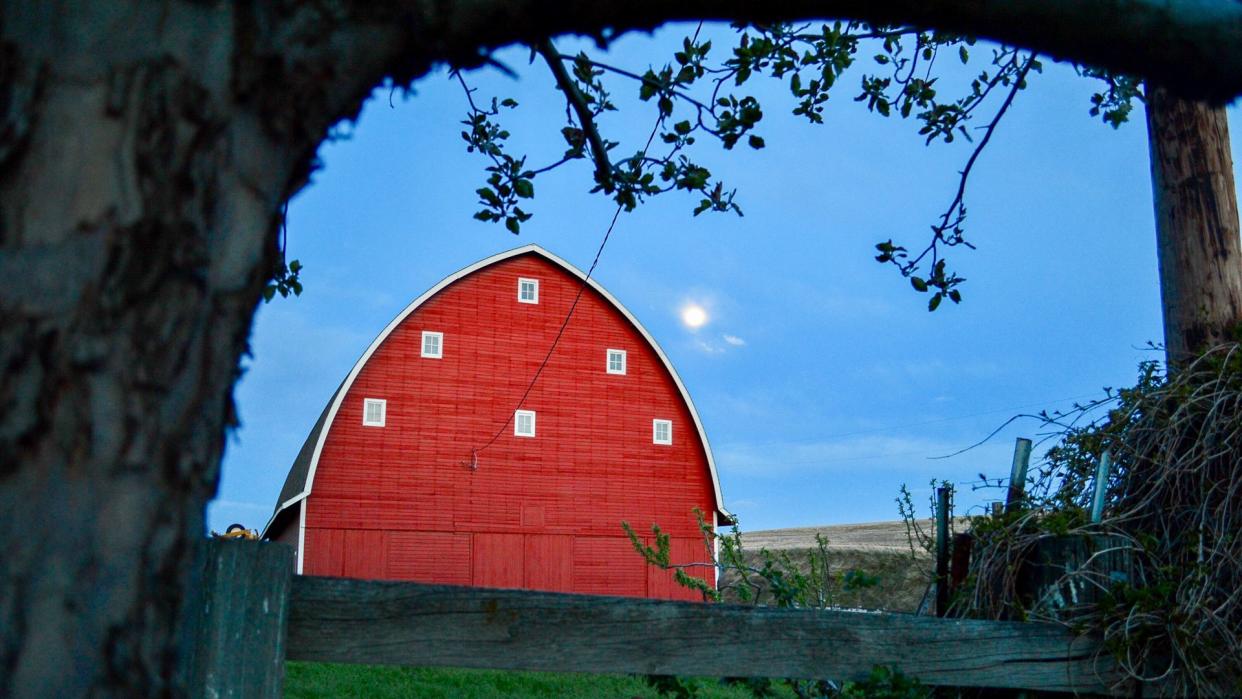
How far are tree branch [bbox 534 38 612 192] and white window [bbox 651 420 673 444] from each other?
19027mm

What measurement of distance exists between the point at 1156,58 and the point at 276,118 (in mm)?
1551

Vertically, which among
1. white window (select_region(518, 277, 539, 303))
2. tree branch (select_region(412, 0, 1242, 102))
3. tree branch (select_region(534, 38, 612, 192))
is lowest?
tree branch (select_region(412, 0, 1242, 102))

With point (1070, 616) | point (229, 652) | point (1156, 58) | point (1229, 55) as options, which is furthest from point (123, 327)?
point (1070, 616)

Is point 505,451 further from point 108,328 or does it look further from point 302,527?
point 108,328

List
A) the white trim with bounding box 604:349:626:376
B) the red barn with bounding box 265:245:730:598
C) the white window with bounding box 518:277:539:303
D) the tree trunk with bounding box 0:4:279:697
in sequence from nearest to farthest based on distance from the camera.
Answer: the tree trunk with bounding box 0:4:279:697
the red barn with bounding box 265:245:730:598
the white window with bounding box 518:277:539:303
the white trim with bounding box 604:349:626:376

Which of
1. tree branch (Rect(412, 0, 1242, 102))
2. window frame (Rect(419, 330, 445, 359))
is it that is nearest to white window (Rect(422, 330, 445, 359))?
window frame (Rect(419, 330, 445, 359))

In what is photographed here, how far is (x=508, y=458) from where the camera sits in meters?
21.4

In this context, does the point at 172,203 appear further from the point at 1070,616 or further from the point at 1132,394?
the point at 1132,394

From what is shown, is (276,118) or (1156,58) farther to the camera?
(1156,58)

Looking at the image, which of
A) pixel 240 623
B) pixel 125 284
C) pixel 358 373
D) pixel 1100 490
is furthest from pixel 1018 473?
pixel 358 373

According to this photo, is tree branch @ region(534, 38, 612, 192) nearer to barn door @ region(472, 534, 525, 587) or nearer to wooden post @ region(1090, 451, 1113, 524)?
wooden post @ region(1090, 451, 1113, 524)

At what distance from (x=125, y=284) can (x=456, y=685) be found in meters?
7.50

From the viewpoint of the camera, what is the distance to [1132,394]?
3.93 m

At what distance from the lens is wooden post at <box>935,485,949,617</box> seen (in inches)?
140
